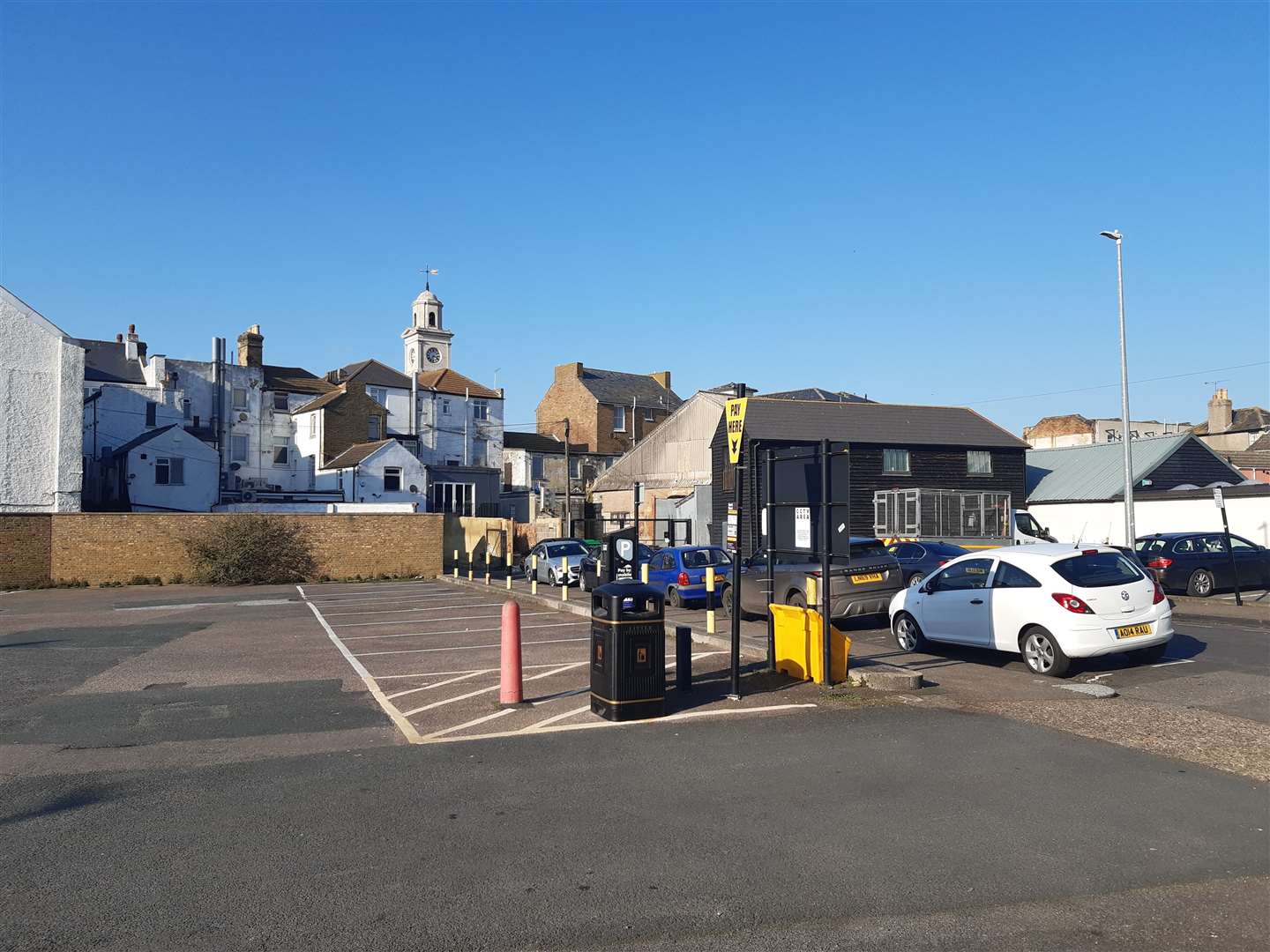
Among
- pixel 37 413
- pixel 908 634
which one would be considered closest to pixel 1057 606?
pixel 908 634

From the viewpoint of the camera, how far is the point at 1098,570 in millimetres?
11391

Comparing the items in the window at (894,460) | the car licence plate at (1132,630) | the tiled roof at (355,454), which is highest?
the tiled roof at (355,454)

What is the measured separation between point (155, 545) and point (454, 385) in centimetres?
3703

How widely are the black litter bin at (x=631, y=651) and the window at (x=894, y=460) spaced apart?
34.2 meters

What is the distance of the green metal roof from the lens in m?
39.7

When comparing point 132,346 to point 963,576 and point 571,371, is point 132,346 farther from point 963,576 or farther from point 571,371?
point 963,576

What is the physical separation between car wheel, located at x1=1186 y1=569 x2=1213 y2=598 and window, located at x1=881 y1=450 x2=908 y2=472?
20010 mm

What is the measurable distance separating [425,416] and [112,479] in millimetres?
21617

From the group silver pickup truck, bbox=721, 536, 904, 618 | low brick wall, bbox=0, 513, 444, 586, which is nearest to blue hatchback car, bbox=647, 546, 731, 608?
silver pickup truck, bbox=721, 536, 904, 618

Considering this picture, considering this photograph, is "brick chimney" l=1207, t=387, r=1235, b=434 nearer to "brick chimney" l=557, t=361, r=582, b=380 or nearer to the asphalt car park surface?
"brick chimney" l=557, t=361, r=582, b=380

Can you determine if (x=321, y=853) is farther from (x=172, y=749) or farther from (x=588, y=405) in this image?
(x=588, y=405)

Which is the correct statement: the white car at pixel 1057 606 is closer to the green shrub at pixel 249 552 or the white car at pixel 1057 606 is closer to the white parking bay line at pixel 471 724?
the white parking bay line at pixel 471 724

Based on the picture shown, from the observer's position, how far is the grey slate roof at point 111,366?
5503cm

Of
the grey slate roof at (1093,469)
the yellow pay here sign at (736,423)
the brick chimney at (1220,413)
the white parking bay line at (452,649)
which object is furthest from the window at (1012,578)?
the brick chimney at (1220,413)
